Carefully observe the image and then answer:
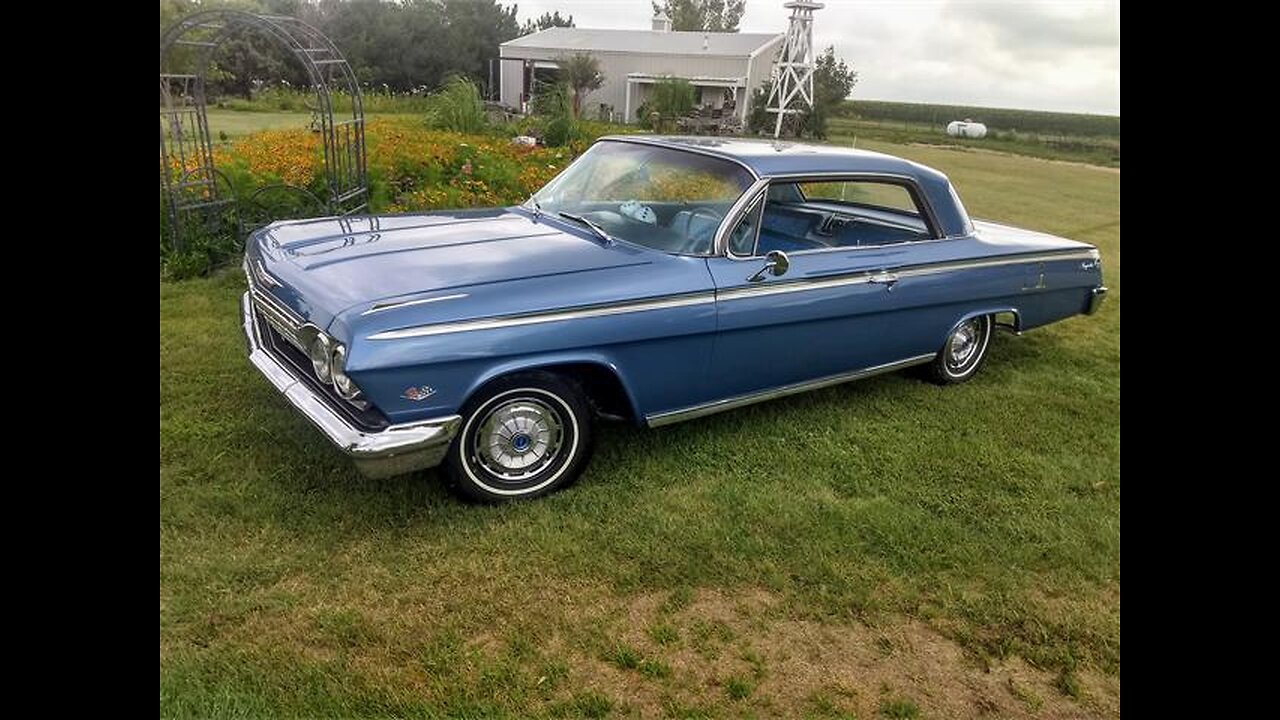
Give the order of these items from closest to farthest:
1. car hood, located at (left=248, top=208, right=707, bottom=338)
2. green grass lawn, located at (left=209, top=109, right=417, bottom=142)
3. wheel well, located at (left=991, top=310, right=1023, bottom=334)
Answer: car hood, located at (left=248, top=208, right=707, bottom=338) < wheel well, located at (left=991, top=310, right=1023, bottom=334) < green grass lawn, located at (left=209, top=109, right=417, bottom=142)

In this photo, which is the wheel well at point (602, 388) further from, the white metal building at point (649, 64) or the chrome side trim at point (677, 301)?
the white metal building at point (649, 64)

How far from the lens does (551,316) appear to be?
3.25 m

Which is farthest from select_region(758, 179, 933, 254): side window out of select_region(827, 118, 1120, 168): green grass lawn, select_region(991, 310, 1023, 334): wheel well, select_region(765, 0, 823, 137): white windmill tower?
select_region(827, 118, 1120, 168): green grass lawn

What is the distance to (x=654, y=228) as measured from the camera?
3980mm

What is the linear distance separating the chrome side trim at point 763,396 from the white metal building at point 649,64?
996 inches

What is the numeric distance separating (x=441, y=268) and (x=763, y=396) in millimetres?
1706

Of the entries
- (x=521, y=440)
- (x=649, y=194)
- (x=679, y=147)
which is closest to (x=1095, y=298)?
(x=679, y=147)

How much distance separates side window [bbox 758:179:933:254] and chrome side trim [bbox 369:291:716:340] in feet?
4.02

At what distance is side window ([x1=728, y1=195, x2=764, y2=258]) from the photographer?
3.86m

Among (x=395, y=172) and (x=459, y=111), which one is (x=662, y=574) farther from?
(x=459, y=111)

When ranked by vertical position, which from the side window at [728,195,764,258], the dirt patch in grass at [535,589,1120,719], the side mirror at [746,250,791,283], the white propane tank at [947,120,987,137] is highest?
the white propane tank at [947,120,987,137]

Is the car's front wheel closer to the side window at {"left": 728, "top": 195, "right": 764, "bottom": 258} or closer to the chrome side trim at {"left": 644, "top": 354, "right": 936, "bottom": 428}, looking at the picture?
the chrome side trim at {"left": 644, "top": 354, "right": 936, "bottom": 428}
